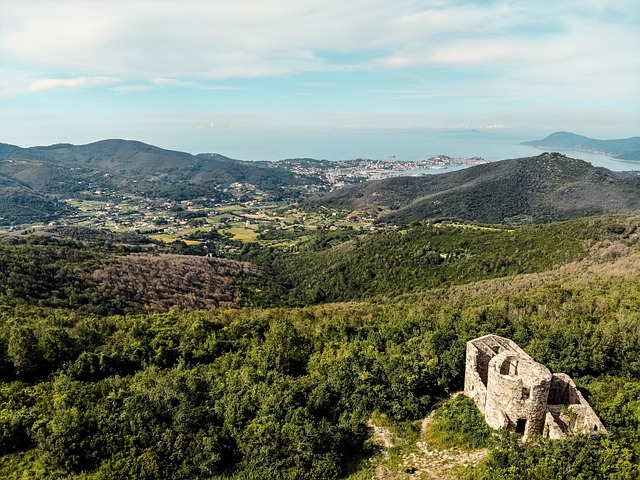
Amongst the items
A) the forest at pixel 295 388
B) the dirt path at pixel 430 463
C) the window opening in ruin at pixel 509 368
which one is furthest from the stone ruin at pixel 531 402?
the dirt path at pixel 430 463

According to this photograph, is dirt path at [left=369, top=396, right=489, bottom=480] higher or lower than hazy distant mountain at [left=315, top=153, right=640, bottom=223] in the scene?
lower

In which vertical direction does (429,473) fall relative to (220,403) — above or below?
below

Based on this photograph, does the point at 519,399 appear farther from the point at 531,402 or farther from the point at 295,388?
the point at 295,388

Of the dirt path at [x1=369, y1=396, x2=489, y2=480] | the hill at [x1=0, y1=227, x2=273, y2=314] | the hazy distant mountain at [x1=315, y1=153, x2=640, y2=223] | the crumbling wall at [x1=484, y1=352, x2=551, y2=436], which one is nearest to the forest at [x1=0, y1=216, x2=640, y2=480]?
the dirt path at [x1=369, y1=396, x2=489, y2=480]

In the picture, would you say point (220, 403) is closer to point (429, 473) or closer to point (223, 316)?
point (429, 473)

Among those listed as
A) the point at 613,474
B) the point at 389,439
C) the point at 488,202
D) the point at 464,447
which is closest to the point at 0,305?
the point at 389,439

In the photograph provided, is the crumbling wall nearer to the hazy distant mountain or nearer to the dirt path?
the dirt path
